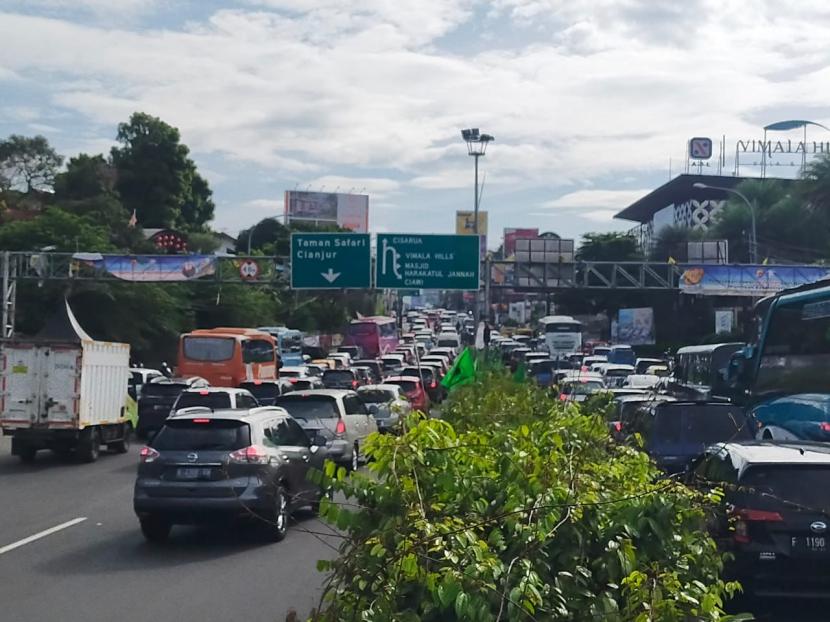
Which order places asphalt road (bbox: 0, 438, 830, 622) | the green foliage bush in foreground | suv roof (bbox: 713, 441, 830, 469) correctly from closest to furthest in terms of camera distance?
1. the green foliage bush in foreground
2. suv roof (bbox: 713, 441, 830, 469)
3. asphalt road (bbox: 0, 438, 830, 622)

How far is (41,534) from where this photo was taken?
14.2m

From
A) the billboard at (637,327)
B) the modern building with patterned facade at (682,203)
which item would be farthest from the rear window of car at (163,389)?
the modern building with patterned facade at (682,203)

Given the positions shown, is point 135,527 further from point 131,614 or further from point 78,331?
point 78,331

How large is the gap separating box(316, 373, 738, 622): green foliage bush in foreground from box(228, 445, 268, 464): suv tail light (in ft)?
27.4

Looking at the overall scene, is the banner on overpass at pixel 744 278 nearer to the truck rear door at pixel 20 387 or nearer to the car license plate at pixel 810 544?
the truck rear door at pixel 20 387

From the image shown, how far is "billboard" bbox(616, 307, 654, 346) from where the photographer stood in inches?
2555

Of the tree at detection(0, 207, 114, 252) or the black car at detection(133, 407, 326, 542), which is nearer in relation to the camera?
the black car at detection(133, 407, 326, 542)

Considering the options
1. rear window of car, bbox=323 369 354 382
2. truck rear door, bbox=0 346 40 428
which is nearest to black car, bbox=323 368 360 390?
rear window of car, bbox=323 369 354 382

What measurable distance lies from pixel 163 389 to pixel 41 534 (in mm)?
14326

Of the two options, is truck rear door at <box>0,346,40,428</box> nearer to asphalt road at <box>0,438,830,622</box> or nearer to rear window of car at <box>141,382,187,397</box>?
asphalt road at <box>0,438,830,622</box>

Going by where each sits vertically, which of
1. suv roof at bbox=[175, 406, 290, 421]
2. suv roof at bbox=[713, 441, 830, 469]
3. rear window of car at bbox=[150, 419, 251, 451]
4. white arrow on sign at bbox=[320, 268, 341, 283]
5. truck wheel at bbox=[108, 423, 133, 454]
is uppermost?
white arrow on sign at bbox=[320, 268, 341, 283]

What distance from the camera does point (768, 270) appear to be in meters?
42.6

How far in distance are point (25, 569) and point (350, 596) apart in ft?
28.1

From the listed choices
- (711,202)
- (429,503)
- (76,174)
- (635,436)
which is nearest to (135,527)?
(635,436)
